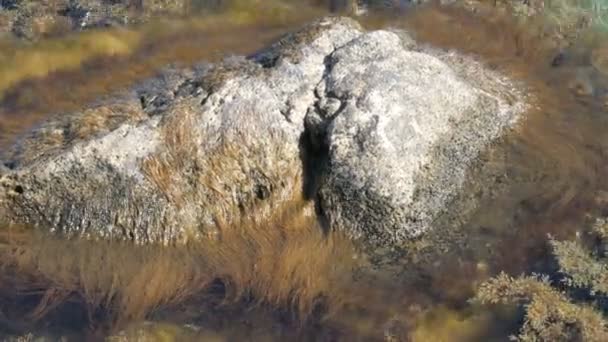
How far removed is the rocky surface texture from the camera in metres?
5.72

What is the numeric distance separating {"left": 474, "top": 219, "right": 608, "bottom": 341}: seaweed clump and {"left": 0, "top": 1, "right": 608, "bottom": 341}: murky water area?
9cm

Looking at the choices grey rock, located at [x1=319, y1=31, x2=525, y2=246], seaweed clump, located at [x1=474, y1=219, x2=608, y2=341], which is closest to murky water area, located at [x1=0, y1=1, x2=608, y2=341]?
seaweed clump, located at [x1=474, y1=219, x2=608, y2=341]

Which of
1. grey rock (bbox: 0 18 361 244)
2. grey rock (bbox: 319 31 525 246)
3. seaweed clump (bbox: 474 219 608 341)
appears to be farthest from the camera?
grey rock (bbox: 0 18 361 244)

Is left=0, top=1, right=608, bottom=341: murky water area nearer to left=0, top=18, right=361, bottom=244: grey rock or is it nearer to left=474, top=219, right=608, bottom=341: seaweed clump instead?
left=474, top=219, right=608, bottom=341: seaweed clump

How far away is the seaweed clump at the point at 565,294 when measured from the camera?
5.14m

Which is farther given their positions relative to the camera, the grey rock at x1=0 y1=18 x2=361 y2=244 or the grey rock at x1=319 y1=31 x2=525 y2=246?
the grey rock at x1=0 y1=18 x2=361 y2=244

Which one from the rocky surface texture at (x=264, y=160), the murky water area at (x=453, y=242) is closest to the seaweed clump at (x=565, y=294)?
the murky water area at (x=453, y=242)

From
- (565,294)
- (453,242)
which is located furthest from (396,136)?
(565,294)

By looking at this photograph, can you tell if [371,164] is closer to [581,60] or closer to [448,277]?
[448,277]

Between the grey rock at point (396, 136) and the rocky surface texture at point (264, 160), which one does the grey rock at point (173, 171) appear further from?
the grey rock at point (396, 136)

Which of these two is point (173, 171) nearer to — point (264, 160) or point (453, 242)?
point (264, 160)

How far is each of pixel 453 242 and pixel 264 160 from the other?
1562 mm

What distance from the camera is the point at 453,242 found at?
581cm

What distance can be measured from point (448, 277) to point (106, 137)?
9.06ft
